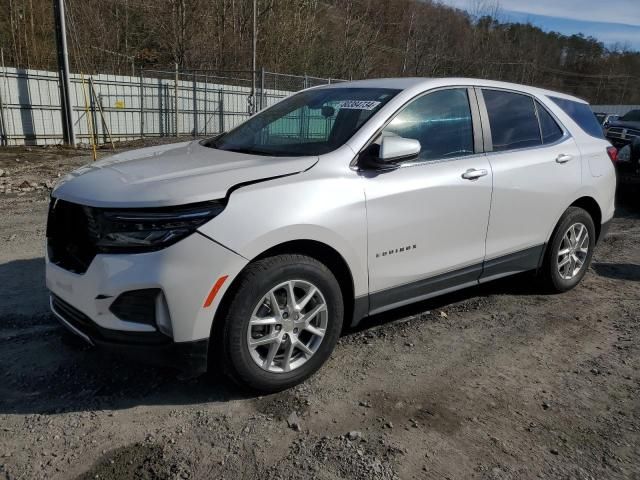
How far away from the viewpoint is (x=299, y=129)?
3.71m

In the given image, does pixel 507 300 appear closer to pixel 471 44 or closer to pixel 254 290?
pixel 254 290

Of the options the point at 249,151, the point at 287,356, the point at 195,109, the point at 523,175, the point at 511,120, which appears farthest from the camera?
the point at 195,109

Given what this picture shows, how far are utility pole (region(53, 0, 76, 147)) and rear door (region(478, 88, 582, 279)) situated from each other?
13.5 m

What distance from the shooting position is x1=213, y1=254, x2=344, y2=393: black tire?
276 centimetres

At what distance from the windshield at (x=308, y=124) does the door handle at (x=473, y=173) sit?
736 mm

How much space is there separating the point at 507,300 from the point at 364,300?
1.90 metres

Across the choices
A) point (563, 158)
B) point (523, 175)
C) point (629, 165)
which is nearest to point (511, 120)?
point (523, 175)

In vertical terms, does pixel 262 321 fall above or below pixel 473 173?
below

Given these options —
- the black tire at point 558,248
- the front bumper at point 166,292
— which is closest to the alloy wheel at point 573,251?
the black tire at point 558,248

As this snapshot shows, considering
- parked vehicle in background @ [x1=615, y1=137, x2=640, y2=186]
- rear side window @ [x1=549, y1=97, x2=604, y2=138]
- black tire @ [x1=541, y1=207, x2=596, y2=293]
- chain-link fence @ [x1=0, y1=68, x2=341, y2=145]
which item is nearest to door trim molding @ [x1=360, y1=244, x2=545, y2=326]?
black tire @ [x1=541, y1=207, x2=596, y2=293]

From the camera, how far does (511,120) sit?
13.8 ft

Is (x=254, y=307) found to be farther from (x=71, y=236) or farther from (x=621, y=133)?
(x=621, y=133)

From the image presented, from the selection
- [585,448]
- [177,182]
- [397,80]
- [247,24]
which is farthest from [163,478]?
[247,24]

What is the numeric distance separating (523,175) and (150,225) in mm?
2784
